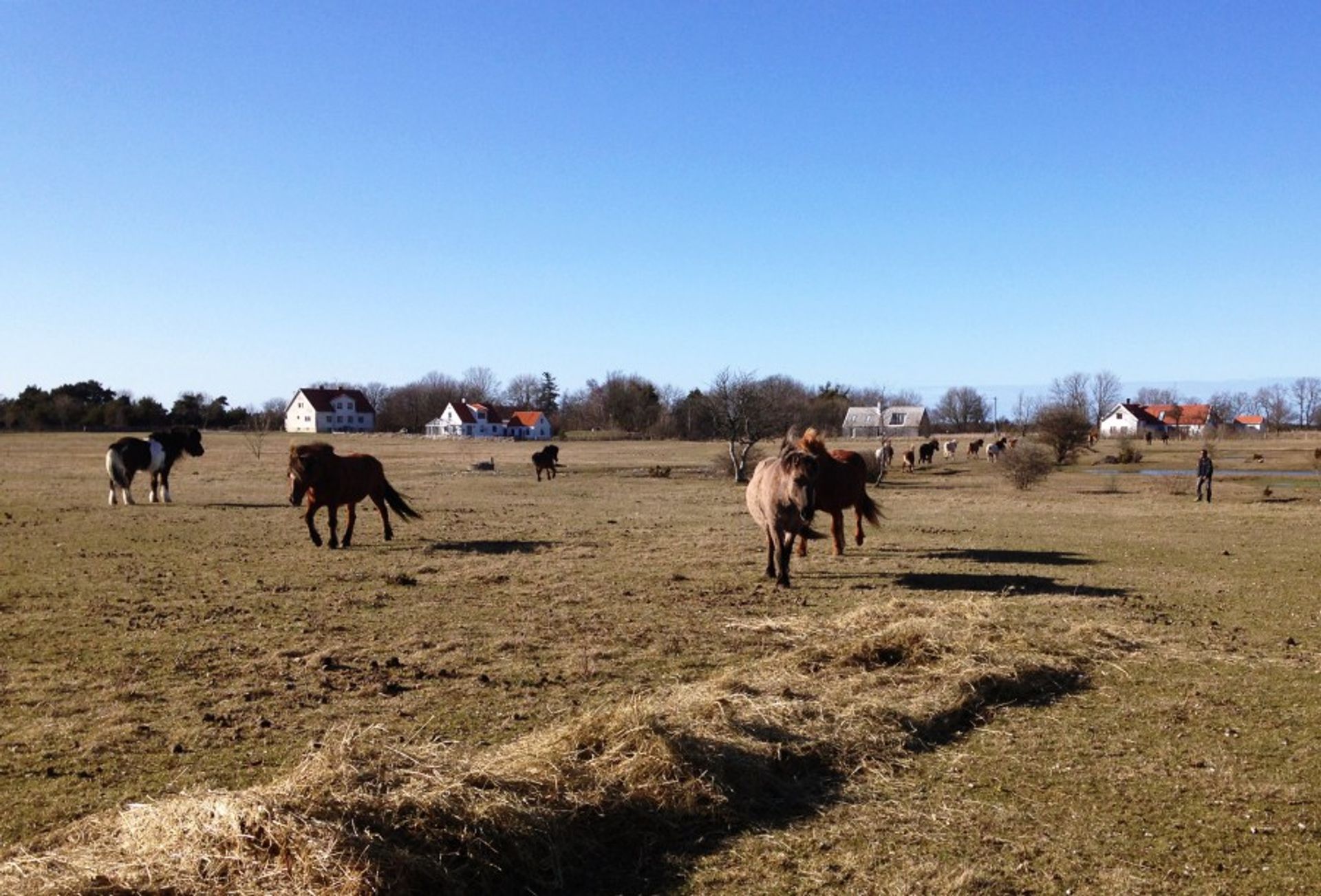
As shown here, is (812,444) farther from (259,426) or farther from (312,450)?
(259,426)

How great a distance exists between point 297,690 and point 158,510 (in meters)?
16.9

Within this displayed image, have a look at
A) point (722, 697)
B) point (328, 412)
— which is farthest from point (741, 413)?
point (328, 412)

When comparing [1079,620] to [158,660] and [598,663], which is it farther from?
[158,660]

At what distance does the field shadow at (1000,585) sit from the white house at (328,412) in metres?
100

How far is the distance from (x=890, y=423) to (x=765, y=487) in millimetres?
97140

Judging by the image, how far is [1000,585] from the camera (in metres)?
13.0

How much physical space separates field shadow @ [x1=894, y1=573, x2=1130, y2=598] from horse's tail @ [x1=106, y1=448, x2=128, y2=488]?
760 inches

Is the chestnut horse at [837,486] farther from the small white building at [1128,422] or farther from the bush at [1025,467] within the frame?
the small white building at [1128,422]

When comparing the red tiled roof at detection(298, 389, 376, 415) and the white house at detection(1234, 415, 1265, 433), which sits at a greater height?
the red tiled roof at detection(298, 389, 376, 415)

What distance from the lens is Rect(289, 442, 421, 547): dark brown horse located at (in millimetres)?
16188

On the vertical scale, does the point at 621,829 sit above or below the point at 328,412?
below

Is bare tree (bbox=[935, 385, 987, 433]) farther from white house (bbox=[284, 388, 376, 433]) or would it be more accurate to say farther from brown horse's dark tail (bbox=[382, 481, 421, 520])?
brown horse's dark tail (bbox=[382, 481, 421, 520])

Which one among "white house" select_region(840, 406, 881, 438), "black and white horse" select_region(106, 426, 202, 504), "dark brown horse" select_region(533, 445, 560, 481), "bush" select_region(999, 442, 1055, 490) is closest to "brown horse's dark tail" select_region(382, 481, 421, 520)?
"black and white horse" select_region(106, 426, 202, 504)

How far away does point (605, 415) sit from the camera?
10756 cm
